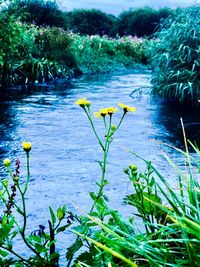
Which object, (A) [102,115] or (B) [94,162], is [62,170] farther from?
(A) [102,115]

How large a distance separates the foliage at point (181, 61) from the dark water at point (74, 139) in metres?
0.32

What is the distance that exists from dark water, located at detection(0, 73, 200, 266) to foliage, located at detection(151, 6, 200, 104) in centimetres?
32

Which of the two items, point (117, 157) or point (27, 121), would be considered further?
point (27, 121)

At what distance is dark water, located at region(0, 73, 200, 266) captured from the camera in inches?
143

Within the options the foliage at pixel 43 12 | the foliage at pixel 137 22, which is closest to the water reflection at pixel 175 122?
the foliage at pixel 43 12

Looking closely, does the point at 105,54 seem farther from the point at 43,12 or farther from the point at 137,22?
the point at 137,22

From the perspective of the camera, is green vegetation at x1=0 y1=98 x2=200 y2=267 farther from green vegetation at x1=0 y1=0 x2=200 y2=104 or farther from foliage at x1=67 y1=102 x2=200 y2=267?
green vegetation at x1=0 y1=0 x2=200 y2=104

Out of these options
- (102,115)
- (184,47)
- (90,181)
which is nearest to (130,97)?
(184,47)

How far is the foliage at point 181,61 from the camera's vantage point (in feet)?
25.1

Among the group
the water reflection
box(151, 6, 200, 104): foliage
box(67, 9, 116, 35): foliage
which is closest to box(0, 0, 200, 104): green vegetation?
box(151, 6, 200, 104): foliage

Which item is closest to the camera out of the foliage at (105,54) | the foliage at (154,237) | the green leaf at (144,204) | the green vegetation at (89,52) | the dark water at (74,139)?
the foliage at (154,237)

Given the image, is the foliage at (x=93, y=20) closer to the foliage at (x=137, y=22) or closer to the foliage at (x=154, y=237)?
the foliage at (x=137, y=22)

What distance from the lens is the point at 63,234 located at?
291cm

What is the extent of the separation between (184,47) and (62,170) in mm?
4043
